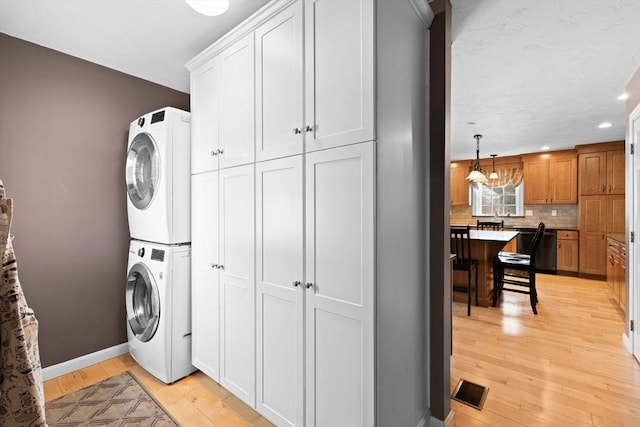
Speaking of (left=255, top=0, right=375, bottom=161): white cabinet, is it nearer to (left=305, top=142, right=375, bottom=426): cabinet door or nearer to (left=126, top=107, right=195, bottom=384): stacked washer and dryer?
(left=305, top=142, right=375, bottom=426): cabinet door

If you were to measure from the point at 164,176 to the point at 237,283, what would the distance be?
3.27 ft

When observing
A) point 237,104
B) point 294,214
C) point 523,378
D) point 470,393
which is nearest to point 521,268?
point 523,378

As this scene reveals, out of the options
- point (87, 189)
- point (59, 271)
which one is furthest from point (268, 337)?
point (87, 189)

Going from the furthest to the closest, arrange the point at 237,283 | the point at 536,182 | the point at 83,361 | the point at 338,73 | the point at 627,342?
1. the point at 536,182
2. the point at 627,342
3. the point at 83,361
4. the point at 237,283
5. the point at 338,73

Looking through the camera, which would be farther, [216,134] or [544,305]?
[544,305]

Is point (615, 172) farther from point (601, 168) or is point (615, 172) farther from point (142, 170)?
point (142, 170)

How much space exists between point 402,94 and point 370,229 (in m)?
0.73

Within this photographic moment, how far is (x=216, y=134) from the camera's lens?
206cm

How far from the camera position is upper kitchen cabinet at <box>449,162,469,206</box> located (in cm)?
725

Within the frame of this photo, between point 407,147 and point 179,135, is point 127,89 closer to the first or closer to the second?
point 179,135

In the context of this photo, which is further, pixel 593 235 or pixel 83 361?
pixel 593 235

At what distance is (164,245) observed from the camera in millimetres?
2238

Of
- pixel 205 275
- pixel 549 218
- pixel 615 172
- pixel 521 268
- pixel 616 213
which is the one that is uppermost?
pixel 615 172

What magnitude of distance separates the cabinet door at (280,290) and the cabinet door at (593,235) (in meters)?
6.57
